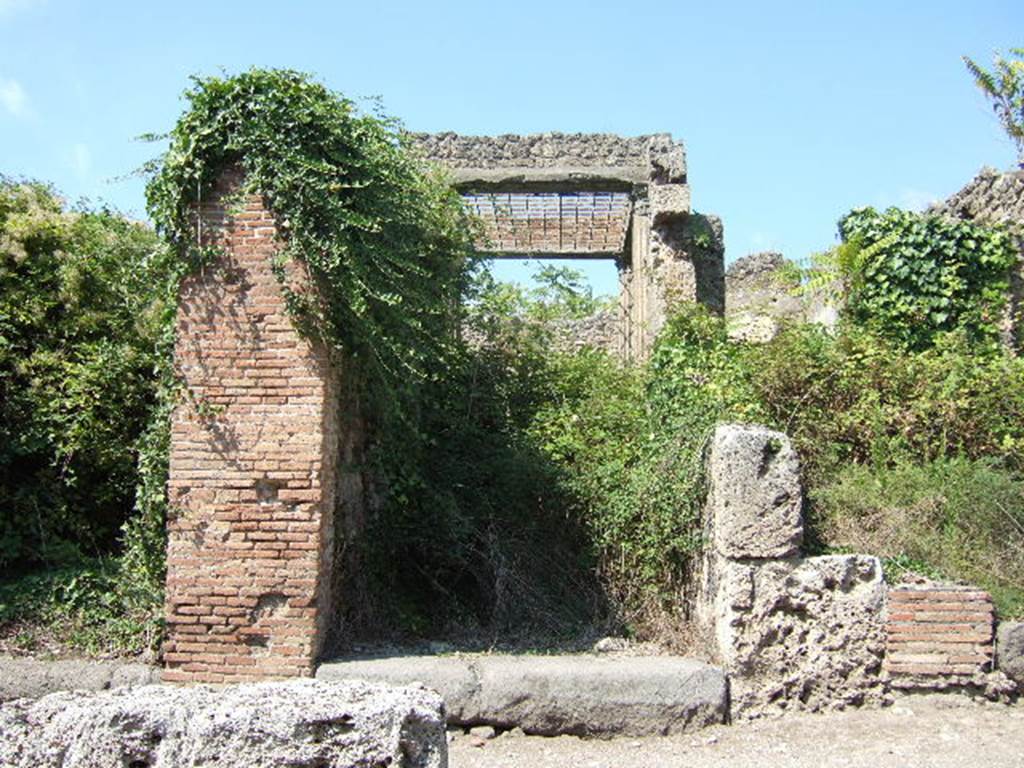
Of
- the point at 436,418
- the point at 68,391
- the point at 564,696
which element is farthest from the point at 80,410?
the point at 564,696

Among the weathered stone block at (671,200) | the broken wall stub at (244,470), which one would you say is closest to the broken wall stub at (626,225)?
the weathered stone block at (671,200)

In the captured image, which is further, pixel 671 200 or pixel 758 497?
pixel 671 200

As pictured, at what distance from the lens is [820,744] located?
5.66 metres

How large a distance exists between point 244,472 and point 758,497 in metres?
3.06

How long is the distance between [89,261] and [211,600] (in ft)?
11.4

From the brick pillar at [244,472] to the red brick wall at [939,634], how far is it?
11.3 feet

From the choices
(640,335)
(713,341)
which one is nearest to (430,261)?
(713,341)

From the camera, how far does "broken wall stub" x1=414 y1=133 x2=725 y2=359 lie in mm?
11758

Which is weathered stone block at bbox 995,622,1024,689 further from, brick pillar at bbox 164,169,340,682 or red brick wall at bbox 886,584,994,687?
brick pillar at bbox 164,169,340,682

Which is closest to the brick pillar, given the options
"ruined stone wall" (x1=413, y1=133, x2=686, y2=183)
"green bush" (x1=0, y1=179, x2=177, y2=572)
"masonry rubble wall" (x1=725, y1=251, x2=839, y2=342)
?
"green bush" (x1=0, y1=179, x2=177, y2=572)

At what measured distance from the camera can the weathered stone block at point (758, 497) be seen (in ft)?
20.4

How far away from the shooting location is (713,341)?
9.39m

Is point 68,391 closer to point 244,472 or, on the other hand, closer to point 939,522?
point 244,472

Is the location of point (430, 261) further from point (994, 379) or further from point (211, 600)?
point (994, 379)
